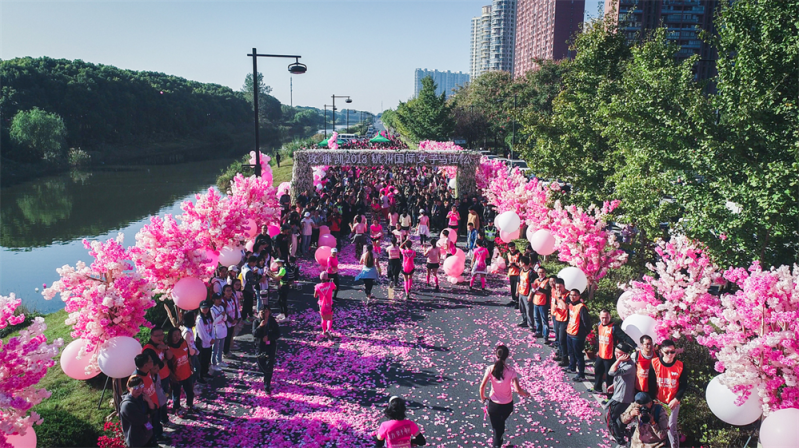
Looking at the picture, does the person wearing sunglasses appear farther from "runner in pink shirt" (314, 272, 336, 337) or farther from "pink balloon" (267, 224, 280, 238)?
"pink balloon" (267, 224, 280, 238)

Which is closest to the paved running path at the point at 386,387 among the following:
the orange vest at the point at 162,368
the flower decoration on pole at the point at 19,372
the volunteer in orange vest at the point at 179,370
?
the volunteer in orange vest at the point at 179,370

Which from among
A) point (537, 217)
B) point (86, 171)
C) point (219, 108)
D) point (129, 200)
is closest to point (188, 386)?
point (537, 217)

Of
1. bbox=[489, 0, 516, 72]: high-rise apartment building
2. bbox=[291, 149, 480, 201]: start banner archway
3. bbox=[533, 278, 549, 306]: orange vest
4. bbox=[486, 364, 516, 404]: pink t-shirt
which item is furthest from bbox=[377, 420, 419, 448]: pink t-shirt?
bbox=[489, 0, 516, 72]: high-rise apartment building

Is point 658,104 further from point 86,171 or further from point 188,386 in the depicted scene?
point 86,171

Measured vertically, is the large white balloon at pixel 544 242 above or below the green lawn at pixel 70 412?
above

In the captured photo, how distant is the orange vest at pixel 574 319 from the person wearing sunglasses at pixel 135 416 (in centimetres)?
616

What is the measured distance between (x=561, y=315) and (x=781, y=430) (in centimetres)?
387

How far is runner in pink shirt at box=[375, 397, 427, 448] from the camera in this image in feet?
16.6

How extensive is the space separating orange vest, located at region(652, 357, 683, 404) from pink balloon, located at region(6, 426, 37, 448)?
693cm

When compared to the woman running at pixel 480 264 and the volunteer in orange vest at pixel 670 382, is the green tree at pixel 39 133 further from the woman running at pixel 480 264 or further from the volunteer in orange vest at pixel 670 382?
the volunteer in orange vest at pixel 670 382

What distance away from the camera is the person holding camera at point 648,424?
18.3ft

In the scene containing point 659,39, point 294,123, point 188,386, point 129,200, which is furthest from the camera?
point 294,123

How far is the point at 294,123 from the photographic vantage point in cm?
16338

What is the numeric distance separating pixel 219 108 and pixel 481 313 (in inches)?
4075
